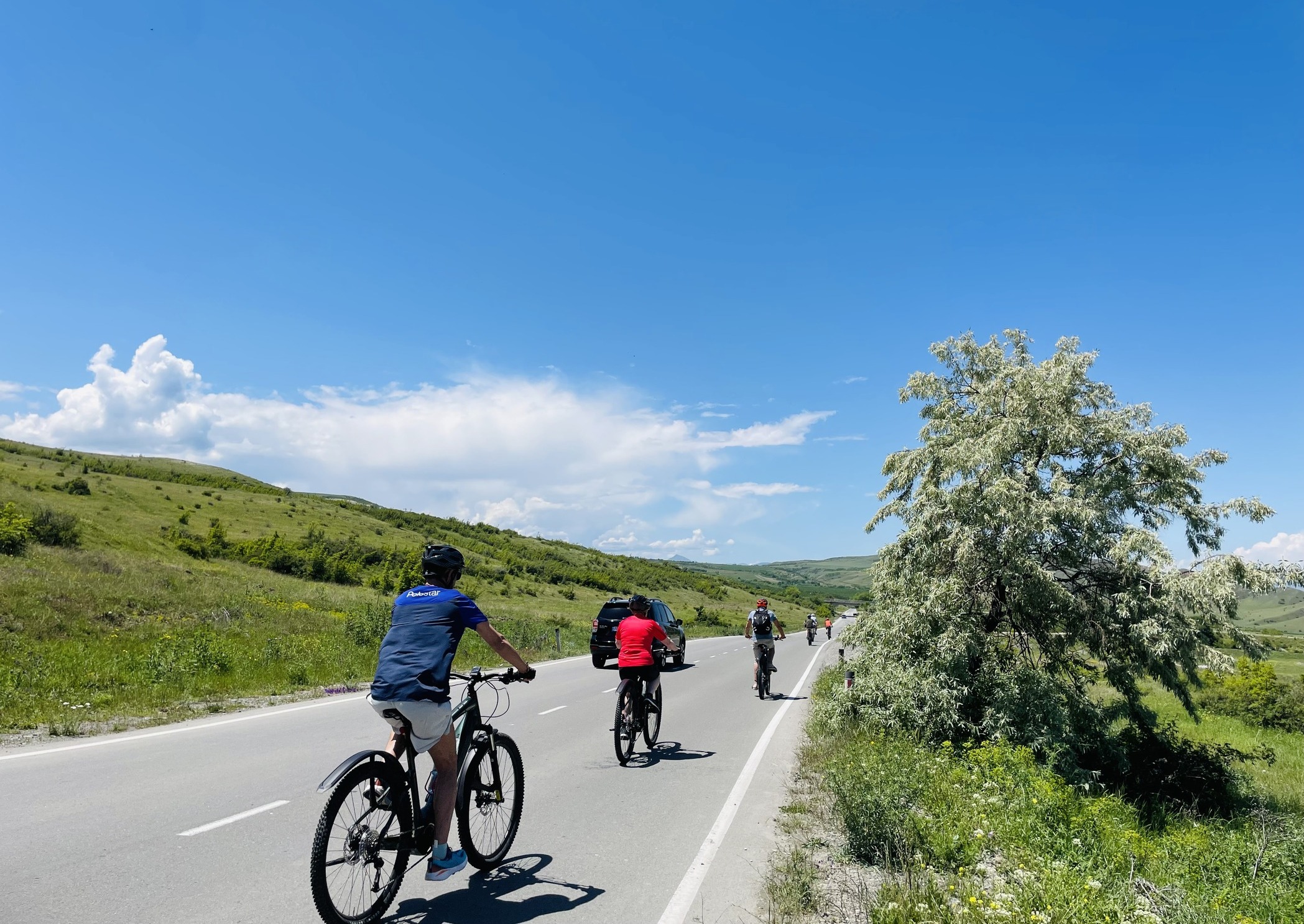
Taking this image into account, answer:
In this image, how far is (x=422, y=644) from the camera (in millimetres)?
4430

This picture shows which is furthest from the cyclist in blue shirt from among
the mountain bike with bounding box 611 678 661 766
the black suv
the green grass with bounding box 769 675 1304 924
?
the black suv

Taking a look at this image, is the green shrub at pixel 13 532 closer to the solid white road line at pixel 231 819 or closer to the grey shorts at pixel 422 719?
the solid white road line at pixel 231 819

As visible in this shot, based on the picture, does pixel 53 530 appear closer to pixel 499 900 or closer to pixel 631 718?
pixel 631 718

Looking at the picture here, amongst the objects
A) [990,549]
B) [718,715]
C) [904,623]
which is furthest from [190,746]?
[990,549]

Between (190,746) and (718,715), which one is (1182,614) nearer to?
(718,715)

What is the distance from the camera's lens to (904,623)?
38.7 feet

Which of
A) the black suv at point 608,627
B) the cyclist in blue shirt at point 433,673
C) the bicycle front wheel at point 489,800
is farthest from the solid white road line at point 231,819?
the black suv at point 608,627

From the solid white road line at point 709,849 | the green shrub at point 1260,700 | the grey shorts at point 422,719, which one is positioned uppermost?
the grey shorts at point 422,719

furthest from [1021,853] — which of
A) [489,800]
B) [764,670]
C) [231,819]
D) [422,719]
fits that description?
[764,670]

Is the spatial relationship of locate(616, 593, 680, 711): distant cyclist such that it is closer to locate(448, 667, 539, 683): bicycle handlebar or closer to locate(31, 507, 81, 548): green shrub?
locate(448, 667, 539, 683): bicycle handlebar

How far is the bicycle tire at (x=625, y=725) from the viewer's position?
29.1 ft

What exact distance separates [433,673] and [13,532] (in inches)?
1264

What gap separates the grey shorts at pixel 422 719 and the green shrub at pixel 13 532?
3000cm

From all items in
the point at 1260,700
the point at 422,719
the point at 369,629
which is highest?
the point at 422,719
